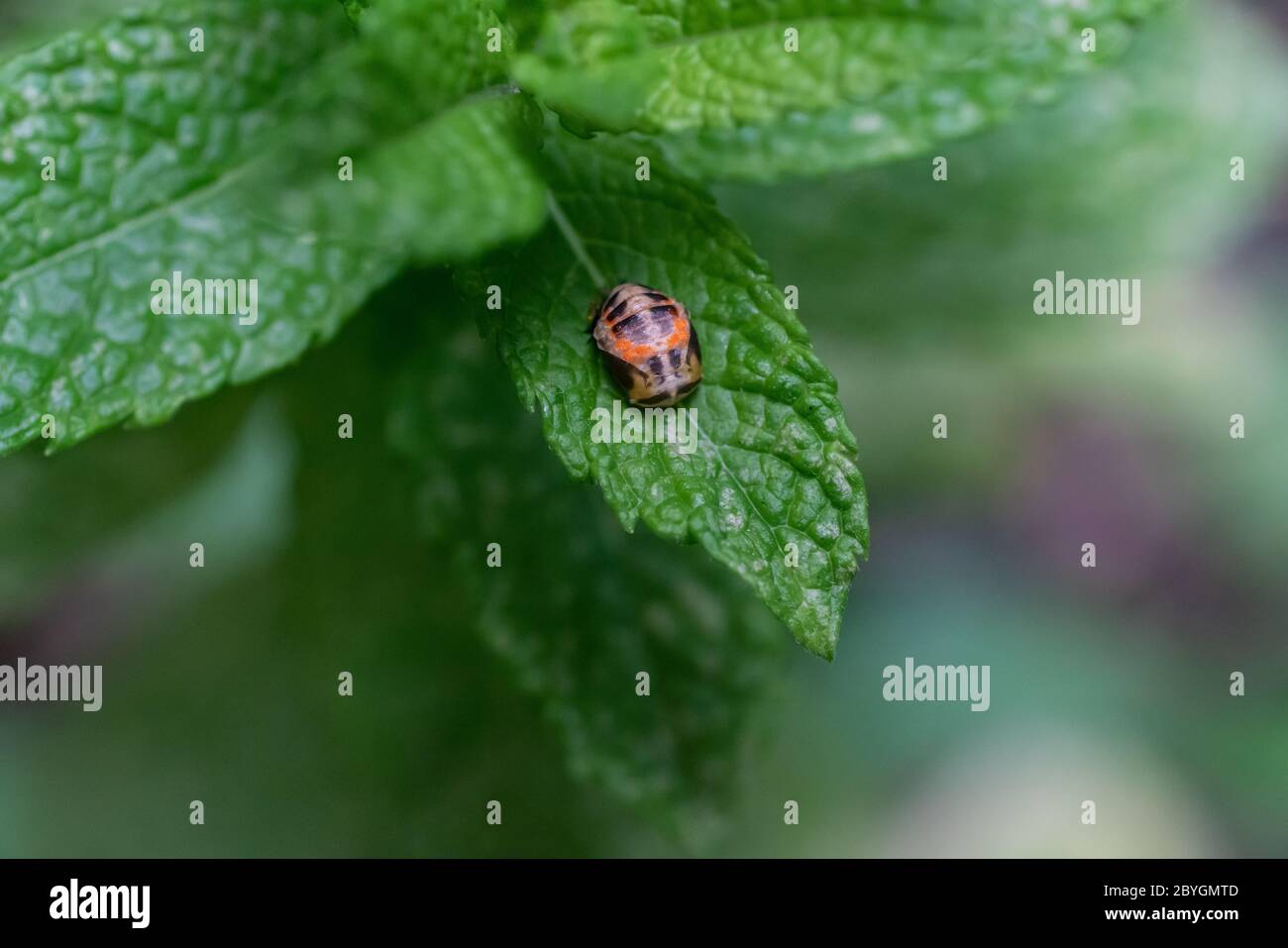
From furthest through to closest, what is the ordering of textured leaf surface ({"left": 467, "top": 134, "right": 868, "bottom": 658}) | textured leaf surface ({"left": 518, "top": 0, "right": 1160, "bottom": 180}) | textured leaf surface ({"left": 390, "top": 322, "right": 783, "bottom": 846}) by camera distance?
textured leaf surface ({"left": 390, "top": 322, "right": 783, "bottom": 846})
textured leaf surface ({"left": 467, "top": 134, "right": 868, "bottom": 658})
textured leaf surface ({"left": 518, "top": 0, "right": 1160, "bottom": 180})

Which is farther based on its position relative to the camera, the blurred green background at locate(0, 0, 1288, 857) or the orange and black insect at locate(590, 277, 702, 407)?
the blurred green background at locate(0, 0, 1288, 857)

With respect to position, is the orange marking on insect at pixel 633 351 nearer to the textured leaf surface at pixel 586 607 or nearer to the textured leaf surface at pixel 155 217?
the textured leaf surface at pixel 155 217

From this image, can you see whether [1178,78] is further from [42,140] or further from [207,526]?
[207,526]

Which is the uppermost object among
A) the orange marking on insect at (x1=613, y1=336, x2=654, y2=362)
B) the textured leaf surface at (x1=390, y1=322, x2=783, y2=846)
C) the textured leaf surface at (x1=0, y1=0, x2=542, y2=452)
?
the textured leaf surface at (x1=0, y1=0, x2=542, y2=452)

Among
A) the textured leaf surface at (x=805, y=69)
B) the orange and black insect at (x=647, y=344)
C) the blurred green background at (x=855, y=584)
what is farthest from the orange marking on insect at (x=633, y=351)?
the blurred green background at (x=855, y=584)

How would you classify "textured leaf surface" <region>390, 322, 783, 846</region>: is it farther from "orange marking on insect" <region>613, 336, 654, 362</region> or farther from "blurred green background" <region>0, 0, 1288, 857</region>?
"orange marking on insect" <region>613, 336, 654, 362</region>

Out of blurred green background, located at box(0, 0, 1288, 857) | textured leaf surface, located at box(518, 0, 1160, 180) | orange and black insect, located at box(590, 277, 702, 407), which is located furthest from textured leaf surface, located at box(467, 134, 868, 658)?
blurred green background, located at box(0, 0, 1288, 857)
